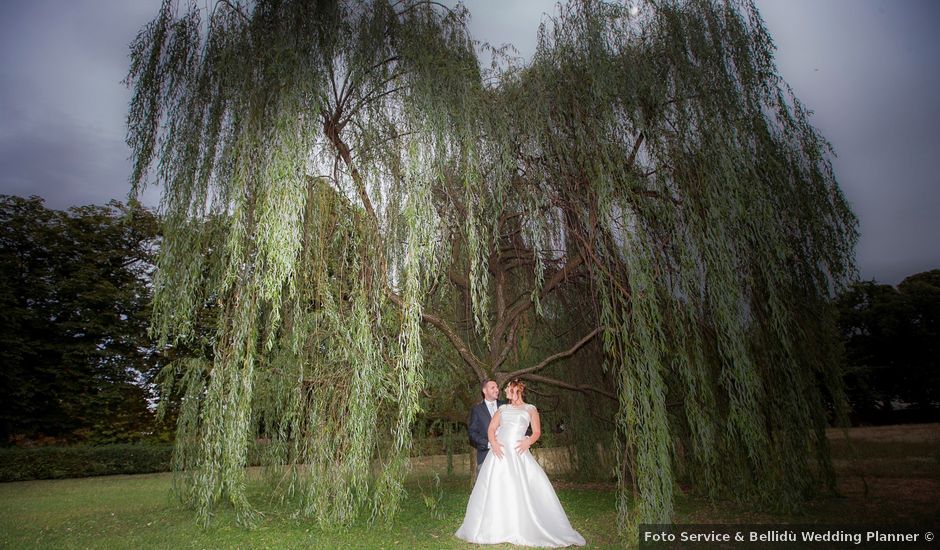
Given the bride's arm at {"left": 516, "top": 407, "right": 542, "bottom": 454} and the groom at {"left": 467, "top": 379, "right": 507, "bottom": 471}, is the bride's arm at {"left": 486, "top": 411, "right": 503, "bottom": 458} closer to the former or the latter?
the bride's arm at {"left": 516, "top": 407, "right": 542, "bottom": 454}

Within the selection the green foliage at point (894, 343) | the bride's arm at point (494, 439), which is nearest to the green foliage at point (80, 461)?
the bride's arm at point (494, 439)

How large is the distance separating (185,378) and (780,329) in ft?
21.5

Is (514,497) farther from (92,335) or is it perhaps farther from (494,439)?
(92,335)

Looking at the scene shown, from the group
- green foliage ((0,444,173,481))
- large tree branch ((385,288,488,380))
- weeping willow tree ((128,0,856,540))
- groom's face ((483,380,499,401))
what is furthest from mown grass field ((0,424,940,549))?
green foliage ((0,444,173,481))

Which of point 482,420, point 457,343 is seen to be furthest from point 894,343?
point 482,420

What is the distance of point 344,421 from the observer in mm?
4359

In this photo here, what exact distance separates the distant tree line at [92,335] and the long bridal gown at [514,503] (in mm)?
12930

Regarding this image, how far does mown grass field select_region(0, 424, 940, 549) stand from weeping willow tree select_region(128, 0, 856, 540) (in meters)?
0.42

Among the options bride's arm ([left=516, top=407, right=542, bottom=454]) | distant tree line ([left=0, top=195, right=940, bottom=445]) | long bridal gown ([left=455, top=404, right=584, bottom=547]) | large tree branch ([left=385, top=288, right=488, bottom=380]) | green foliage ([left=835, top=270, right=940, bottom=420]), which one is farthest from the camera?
green foliage ([left=835, top=270, right=940, bottom=420])

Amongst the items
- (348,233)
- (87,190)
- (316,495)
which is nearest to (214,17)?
(348,233)

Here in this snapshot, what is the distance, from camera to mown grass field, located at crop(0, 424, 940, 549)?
4.76m

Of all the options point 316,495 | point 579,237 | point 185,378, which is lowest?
point 316,495

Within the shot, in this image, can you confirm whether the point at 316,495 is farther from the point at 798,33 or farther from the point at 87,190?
the point at 87,190

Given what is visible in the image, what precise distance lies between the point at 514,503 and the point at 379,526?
1792 millimetres
